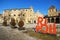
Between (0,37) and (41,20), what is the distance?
269 inches

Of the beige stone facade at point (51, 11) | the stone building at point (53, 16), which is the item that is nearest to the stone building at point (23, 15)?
the beige stone facade at point (51, 11)

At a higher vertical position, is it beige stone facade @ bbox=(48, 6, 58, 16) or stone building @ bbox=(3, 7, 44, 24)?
beige stone facade @ bbox=(48, 6, 58, 16)

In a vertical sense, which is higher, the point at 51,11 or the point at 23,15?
the point at 51,11

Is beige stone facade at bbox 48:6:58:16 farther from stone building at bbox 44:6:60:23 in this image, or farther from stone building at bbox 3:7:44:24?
stone building at bbox 3:7:44:24

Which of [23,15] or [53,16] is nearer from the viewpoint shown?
[23,15]

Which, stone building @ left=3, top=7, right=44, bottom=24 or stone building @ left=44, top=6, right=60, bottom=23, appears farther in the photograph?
stone building @ left=44, top=6, right=60, bottom=23

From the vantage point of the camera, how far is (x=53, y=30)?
15.7 metres

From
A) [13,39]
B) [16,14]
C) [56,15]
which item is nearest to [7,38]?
[13,39]

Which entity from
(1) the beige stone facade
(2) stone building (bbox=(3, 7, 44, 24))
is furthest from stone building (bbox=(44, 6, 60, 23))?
(2) stone building (bbox=(3, 7, 44, 24))

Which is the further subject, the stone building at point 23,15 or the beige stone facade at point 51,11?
the beige stone facade at point 51,11

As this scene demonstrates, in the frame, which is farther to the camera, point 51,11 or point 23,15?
point 51,11

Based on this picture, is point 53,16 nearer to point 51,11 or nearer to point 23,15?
point 51,11

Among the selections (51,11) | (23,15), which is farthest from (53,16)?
(23,15)

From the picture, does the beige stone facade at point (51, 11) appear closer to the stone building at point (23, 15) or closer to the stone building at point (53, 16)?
the stone building at point (53, 16)
